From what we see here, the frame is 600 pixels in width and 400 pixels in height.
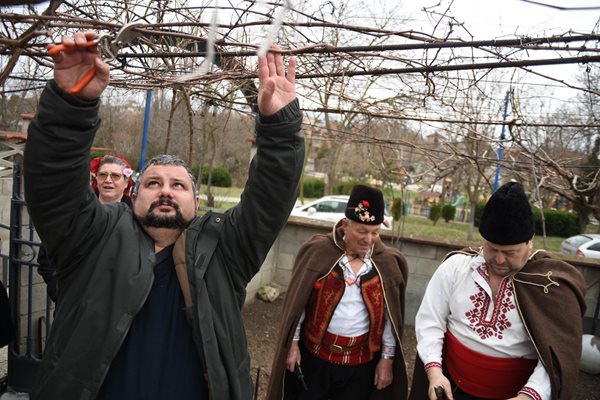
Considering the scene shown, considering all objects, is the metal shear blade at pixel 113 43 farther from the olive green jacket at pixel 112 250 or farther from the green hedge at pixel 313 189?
the green hedge at pixel 313 189

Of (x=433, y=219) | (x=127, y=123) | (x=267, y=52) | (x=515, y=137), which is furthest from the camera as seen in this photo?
(x=433, y=219)

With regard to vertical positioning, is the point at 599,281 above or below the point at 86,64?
below

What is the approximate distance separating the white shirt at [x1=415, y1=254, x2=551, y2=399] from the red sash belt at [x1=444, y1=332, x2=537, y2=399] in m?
0.04

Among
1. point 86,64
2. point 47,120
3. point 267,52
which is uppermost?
point 267,52

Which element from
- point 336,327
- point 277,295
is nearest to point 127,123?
point 277,295

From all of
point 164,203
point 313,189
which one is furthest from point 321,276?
point 313,189

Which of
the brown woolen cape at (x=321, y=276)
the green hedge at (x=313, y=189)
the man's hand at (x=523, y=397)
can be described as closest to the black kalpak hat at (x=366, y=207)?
→ the brown woolen cape at (x=321, y=276)

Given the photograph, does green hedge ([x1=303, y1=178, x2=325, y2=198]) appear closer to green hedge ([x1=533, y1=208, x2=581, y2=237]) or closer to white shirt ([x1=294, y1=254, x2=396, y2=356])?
green hedge ([x1=533, y1=208, x2=581, y2=237])

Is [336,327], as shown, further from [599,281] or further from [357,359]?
[599,281]

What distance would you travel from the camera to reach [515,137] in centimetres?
326

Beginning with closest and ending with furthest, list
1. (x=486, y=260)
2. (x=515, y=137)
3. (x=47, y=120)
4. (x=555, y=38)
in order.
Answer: (x=47, y=120) → (x=555, y=38) → (x=486, y=260) → (x=515, y=137)

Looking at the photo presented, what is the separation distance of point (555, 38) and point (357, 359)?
224 cm

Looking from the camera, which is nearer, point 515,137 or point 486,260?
point 486,260

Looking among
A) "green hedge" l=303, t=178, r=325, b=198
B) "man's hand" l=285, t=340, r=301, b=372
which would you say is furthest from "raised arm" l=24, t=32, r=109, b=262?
"green hedge" l=303, t=178, r=325, b=198
